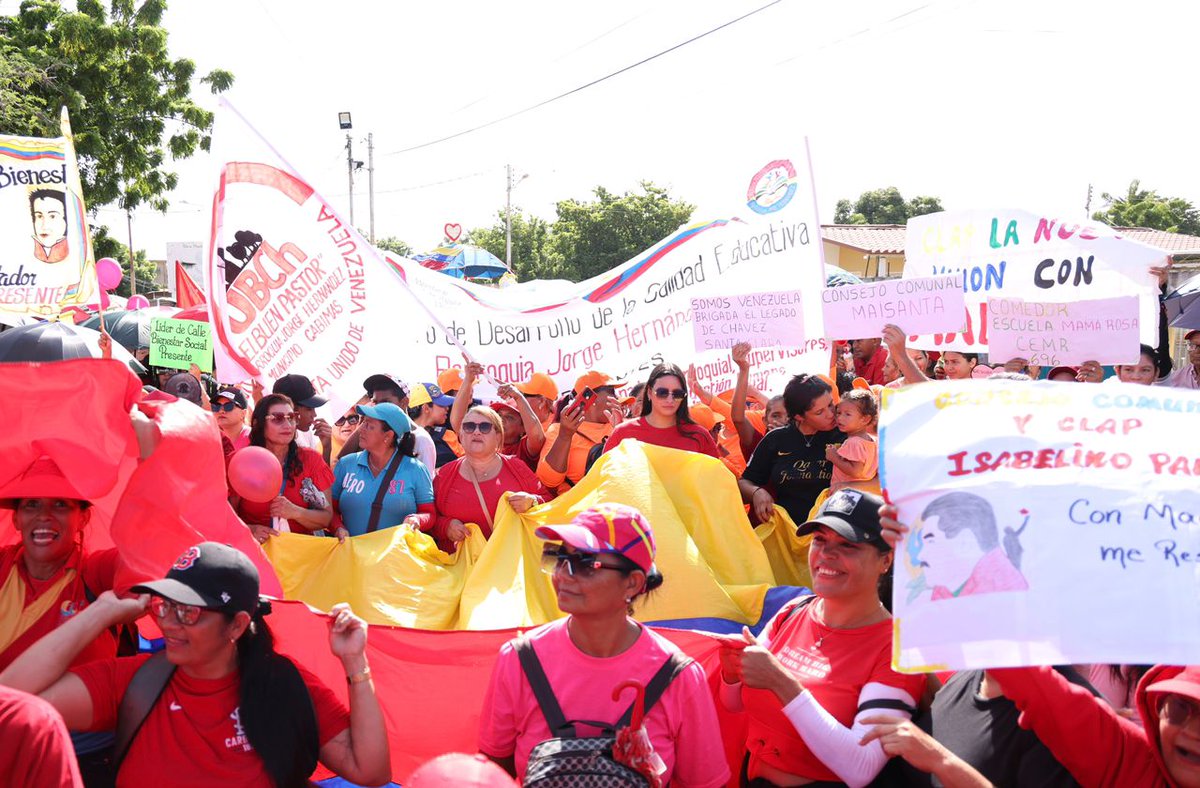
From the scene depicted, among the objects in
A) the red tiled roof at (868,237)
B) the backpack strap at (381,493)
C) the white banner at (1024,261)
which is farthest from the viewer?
the red tiled roof at (868,237)

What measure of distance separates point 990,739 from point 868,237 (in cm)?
4246

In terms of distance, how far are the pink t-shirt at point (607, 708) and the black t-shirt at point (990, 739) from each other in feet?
1.86

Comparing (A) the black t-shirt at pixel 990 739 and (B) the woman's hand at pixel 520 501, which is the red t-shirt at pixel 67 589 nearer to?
(B) the woman's hand at pixel 520 501

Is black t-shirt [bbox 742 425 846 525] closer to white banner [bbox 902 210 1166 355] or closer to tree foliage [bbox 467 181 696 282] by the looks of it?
white banner [bbox 902 210 1166 355]

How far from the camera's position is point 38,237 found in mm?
7668

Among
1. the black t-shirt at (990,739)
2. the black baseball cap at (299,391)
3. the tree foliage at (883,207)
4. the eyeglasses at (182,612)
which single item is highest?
the tree foliage at (883,207)

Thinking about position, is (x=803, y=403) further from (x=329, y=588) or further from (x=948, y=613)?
(x=948, y=613)

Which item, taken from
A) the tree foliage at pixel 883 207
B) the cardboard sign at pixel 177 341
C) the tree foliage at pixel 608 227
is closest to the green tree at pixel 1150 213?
the tree foliage at pixel 883 207

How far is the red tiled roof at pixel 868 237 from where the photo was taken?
39294 millimetres

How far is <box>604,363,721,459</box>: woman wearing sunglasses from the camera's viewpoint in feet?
16.3

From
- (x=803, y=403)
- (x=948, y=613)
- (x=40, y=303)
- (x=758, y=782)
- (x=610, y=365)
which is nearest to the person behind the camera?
(x=948, y=613)

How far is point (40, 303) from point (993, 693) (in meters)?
7.46

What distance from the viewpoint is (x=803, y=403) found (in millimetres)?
4887

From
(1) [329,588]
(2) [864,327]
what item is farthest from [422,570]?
(2) [864,327]
